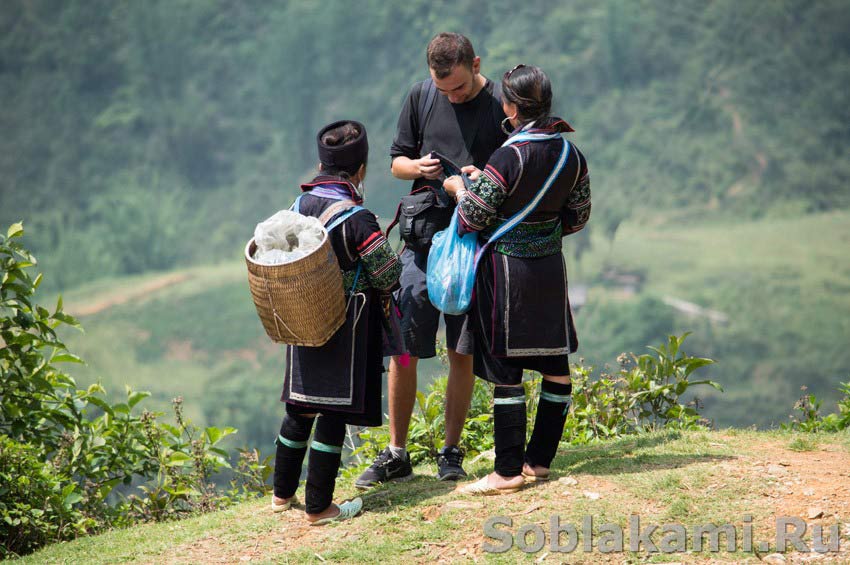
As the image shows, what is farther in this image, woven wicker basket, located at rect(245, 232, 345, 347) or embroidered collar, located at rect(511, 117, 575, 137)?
embroidered collar, located at rect(511, 117, 575, 137)

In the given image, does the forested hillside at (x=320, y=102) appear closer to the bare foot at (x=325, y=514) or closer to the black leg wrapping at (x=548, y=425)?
the black leg wrapping at (x=548, y=425)

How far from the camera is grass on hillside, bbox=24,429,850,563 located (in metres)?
3.57

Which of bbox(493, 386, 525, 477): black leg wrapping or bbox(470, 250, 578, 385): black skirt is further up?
bbox(470, 250, 578, 385): black skirt

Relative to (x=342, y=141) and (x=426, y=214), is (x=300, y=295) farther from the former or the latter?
(x=426, y=214)

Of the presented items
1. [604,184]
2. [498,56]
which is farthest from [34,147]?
[604,184]

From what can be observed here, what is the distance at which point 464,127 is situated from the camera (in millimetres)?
4324

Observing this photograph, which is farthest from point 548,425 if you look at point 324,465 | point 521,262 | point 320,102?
point 320,102

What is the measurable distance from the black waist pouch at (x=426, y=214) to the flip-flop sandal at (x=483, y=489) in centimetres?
106

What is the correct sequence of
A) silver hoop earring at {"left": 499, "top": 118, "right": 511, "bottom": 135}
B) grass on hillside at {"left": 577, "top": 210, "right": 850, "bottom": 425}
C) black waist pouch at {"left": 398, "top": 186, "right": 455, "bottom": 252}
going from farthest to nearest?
grass on hillside at {"left": 577, "top": 210, "right": 850, "bottom": 425} → black waist pouch at {"left": 398, "top": 186, "right": 455, "bottom": 252} → silver hoop earring at {"left": 499, "top": 118, "right": 511, "bottom": 135}

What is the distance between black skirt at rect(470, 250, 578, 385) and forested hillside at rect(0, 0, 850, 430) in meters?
Answer: 19.1

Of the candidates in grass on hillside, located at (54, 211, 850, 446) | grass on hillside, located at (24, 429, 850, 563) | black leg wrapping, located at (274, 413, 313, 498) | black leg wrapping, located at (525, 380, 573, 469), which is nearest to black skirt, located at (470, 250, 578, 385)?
black leg wrapping, located at (525, 380, 573, 469)

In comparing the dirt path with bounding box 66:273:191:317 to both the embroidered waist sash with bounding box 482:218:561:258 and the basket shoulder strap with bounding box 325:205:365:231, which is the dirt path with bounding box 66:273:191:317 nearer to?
the basket shoulder strap with bounding box 325:205:365:231

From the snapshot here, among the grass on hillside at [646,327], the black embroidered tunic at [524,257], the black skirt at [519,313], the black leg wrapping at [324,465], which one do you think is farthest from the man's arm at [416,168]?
the grass on hillside at [646,327]

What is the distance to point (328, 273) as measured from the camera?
12.1 feet
